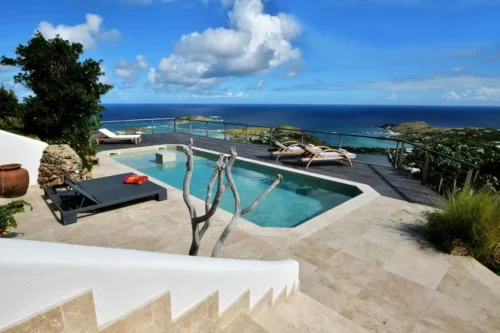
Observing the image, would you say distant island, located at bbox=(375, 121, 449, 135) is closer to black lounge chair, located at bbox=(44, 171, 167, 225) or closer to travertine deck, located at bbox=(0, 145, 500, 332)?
travertine deck, located at bbox=(0, 145, 500, 332)

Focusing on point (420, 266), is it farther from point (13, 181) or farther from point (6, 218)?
point (13, 181)

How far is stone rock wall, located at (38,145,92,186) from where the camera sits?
579 centimetres

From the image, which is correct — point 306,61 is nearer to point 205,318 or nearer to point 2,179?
point 2,179

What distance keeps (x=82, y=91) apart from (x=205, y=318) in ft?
24.1

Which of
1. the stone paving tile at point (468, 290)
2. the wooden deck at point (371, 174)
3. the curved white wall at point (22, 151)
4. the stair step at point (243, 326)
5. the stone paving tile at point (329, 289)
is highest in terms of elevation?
the curved white wall at point (22, 151)

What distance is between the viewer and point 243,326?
1777mm

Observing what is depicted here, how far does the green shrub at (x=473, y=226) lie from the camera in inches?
129

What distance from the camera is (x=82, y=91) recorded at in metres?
6.96

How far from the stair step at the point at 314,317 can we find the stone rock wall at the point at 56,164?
18.4ft

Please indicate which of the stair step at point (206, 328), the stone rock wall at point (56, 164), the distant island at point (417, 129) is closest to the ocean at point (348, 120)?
the distant island at point (417, 129)

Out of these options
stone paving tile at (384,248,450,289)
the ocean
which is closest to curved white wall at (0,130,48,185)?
stone paving tile at (384,248,450,289)

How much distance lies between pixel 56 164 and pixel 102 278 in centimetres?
594

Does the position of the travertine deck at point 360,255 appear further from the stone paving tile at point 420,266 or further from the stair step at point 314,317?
the stair step at point 314,317

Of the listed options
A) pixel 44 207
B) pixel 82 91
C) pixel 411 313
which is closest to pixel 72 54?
pixel 82 91
